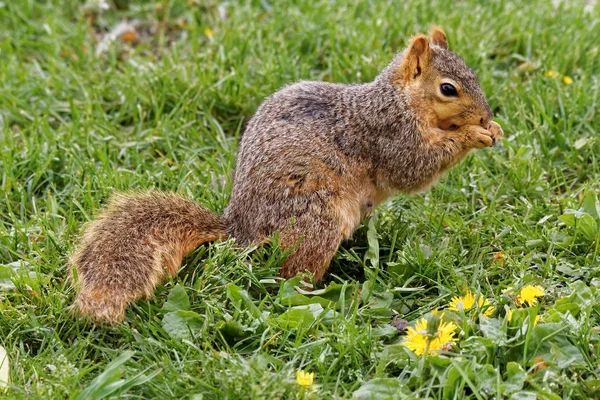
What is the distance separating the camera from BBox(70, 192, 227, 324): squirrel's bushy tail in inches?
107

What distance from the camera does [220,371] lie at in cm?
251

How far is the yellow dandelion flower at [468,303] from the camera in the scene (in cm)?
278

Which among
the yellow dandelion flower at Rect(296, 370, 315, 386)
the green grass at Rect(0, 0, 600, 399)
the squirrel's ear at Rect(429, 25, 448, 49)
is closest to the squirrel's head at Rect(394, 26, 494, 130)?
the squirrel's ear at Rect(429, 25, 448, 49)

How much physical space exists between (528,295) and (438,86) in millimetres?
902

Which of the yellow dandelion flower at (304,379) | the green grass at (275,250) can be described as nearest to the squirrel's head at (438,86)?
the green grass at (275,250)

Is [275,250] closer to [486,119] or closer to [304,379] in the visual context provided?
[304,379]

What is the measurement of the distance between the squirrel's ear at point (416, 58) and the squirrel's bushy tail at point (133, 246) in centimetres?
92

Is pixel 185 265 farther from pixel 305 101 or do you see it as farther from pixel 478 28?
pixel 478 28

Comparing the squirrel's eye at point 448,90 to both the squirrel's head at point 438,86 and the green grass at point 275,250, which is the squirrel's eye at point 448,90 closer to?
the squirrel's head at point 438,86

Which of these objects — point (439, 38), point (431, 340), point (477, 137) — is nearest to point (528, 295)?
point (431, 340)

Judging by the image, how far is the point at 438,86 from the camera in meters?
3.28

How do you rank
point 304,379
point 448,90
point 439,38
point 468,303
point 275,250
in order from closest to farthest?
point 304,379
point 468,303
point 275,250
point 448,90
point 439,38

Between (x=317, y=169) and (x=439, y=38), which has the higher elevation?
(x=439, y=38)

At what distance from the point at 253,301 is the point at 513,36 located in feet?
8.25
